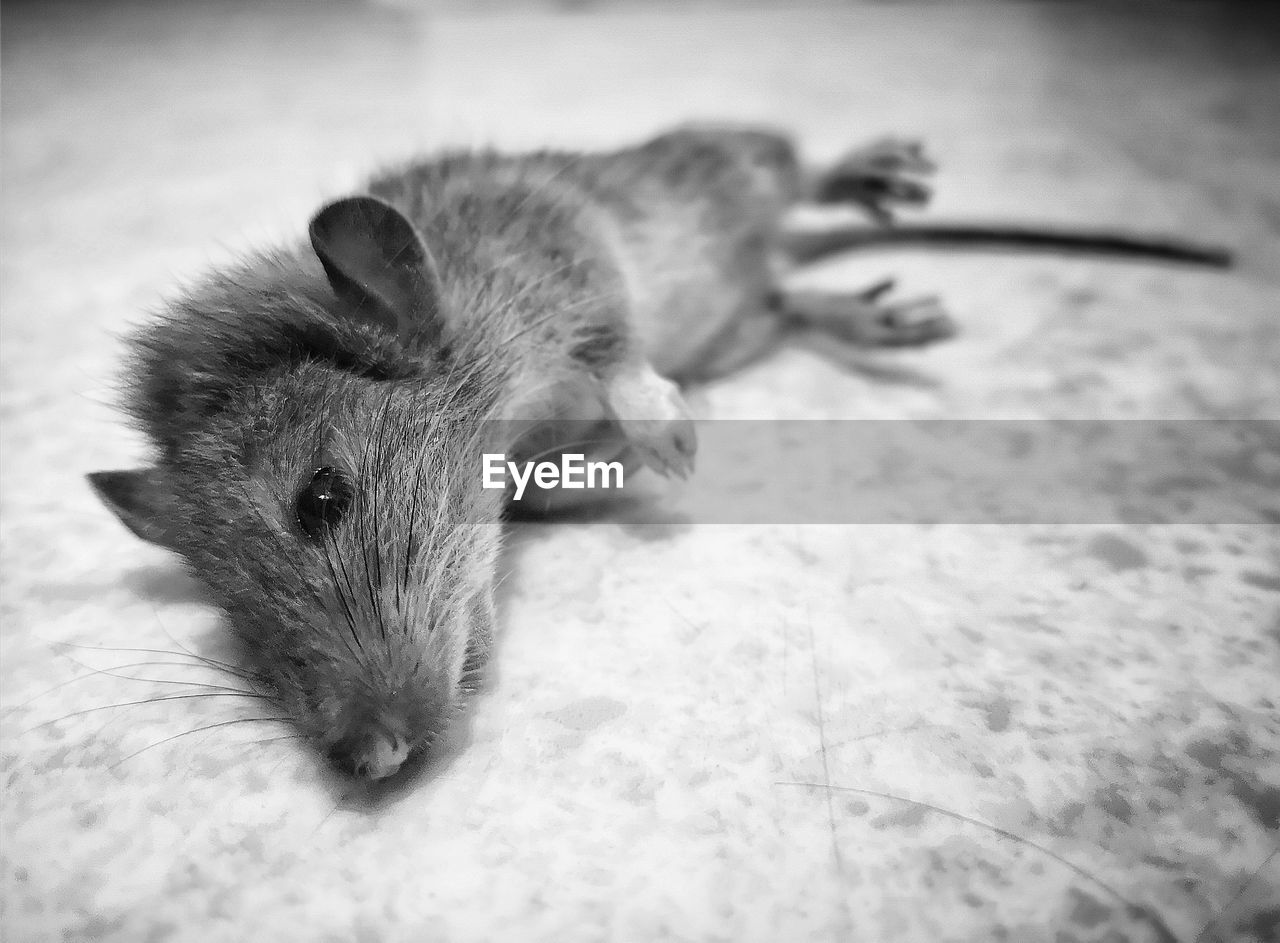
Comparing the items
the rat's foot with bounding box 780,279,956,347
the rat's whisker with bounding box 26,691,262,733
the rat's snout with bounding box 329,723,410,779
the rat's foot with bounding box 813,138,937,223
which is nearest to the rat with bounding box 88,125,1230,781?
the rat's snout with bounding box 329,723,410,779

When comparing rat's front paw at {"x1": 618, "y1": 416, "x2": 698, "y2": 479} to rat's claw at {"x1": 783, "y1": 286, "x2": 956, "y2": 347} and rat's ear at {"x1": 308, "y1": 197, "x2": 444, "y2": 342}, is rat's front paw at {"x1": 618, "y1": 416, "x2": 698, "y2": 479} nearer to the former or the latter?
rat's ear at {"x1": 308, "y1": 197, "x2": 444, "y2": 342}

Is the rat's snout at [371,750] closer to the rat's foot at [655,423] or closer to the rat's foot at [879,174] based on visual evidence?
the rat's foot at [655,423]

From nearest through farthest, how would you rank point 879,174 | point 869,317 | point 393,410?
point 393,410 < point 869,317 < point 879,174

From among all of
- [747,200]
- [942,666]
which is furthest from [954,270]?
[942,666]

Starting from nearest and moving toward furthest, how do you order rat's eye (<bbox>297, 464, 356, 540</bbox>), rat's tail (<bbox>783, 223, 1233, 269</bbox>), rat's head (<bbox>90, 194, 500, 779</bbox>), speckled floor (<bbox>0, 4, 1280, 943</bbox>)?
speckled floor (<bbox>0, 4, 1280, 943</bbox>), rat's head (<bbox>90, 194, 500, 779</bbox>), rat's eye (<bbox>297, 464, 356, 540</bbox>), rat's tail (<bbox>783, 223, 1233, 269</bbox>)

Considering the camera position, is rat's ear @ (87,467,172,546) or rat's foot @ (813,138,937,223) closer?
rat's ear @ (87,467,172,546)

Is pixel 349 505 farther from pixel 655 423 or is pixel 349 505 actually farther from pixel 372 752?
pixel 655 423

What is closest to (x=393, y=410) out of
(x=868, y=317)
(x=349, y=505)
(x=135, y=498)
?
(x=349, y=505)
